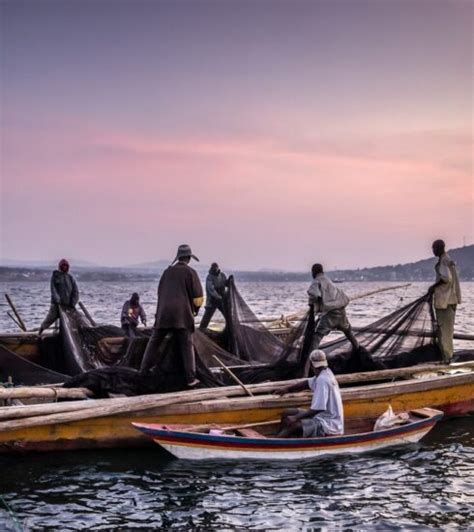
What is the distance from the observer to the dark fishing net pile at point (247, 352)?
9859mm

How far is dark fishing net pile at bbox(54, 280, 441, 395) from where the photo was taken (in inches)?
388

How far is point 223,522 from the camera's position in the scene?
7352 mm

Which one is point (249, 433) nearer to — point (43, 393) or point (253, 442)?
point (253, 442)

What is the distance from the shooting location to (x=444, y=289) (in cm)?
1149

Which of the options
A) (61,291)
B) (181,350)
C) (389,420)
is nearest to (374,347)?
(389,420)

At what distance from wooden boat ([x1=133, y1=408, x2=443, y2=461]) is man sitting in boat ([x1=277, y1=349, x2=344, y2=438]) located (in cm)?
16

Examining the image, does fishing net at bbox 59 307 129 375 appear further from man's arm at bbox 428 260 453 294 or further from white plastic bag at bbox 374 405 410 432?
man's arm at bbox 428 260 453 294

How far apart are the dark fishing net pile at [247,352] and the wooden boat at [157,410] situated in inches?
23.2

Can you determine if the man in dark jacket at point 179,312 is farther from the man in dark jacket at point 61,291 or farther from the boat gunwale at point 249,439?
the man in dark jacket at point 61,291

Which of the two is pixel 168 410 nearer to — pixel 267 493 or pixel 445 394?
pixel 267 493

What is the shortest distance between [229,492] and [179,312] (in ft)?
8.96

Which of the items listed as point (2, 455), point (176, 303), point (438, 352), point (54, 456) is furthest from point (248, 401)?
point (438, 352)

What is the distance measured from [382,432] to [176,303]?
3.35 meters

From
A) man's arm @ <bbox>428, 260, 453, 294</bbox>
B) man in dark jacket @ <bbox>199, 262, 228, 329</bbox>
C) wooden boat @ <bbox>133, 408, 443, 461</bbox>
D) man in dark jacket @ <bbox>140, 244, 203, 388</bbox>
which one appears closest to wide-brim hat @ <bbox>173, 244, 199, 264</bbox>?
man in dark jacket @ <bbox>140, 244, 203, 388</bbox>
